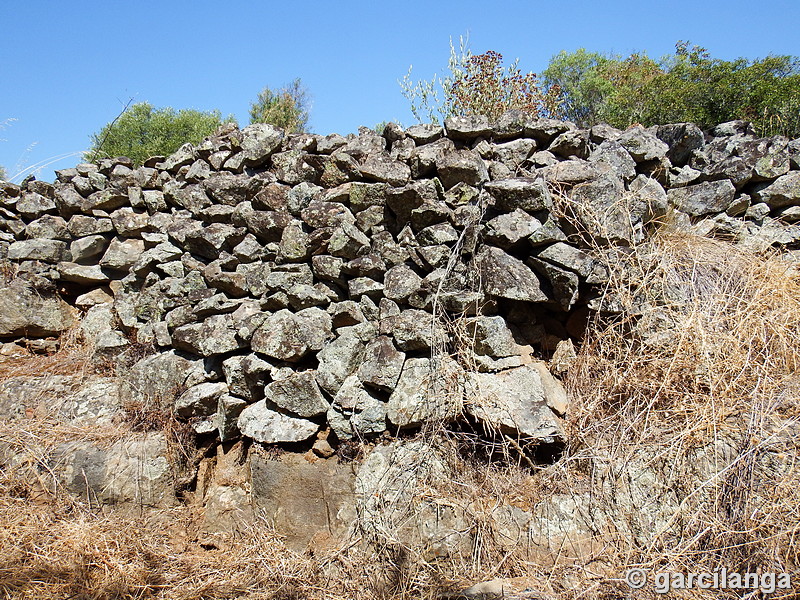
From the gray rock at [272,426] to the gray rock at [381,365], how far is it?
1.47ft

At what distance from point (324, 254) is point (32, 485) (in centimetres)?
231

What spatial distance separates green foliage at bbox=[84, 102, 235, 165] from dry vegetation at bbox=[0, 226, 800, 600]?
4060mm

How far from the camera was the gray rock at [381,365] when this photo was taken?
320cm

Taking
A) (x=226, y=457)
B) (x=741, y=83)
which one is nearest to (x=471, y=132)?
(x=226, y=457)

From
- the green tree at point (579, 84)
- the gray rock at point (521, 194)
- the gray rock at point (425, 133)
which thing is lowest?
the gray rock at point (521, 194)

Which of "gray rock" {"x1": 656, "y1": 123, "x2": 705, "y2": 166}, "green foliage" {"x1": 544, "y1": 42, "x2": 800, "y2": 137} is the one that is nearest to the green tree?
"green foliage" {"x1": 544, "y1": 42, "x2": 800, "y2": 137}

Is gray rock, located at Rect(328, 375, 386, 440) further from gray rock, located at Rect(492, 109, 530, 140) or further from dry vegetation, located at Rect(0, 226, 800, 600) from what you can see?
gray rock, located at Rect(492, 109, 530, 140)

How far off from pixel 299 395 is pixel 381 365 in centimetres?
54

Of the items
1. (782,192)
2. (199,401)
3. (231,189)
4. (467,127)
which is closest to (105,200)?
(231,189)

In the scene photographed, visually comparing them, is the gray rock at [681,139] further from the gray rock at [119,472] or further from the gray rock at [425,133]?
the gray rock at [119,472]

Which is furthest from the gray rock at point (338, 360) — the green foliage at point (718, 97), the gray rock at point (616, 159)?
the green foliage at point (718, 97)

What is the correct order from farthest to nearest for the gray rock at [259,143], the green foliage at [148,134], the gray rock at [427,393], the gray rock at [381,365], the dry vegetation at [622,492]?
the green foliage at [148,134], the gray rock at [259,143], the gray rock at [381,365], the gray rock at [427,393], the dry vegetation at [622,492]

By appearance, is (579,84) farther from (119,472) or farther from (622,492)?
(119,472)

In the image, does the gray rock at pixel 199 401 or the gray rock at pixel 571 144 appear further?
the gray rock at pixel 571 144
